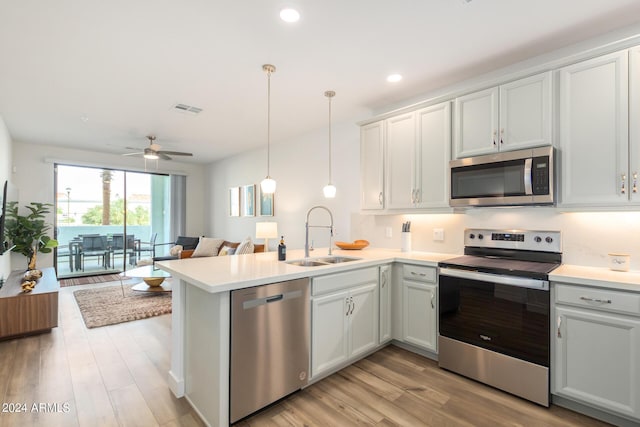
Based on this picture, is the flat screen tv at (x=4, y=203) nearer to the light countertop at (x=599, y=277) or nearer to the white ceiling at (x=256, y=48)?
the white ceiling at (x=256, y=48)

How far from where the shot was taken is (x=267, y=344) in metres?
1.93

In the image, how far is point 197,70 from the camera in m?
2.78

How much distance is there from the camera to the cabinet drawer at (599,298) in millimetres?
1769

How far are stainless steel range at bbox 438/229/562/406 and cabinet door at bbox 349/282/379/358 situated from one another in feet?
1.81

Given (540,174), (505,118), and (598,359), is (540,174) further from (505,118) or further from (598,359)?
(598,359)

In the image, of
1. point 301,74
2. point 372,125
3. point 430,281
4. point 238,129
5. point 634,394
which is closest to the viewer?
point 634,394

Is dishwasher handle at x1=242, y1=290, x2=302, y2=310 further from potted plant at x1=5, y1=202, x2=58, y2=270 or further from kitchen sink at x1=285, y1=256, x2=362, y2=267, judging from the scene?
potted plant at x1=5, y1=202, x2=58, y2=270

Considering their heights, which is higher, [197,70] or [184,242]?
[197,70]

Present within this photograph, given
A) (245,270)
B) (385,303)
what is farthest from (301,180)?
(245,270)

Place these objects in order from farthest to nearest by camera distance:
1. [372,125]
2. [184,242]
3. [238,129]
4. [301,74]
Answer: [184,242] < [238,129] < [372,125] < [301,74]

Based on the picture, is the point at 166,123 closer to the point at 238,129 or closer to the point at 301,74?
the point at 238,129

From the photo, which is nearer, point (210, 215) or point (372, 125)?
point (372, 125)

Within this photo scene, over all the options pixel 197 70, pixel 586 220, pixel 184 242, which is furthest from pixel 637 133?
pixel 184 242

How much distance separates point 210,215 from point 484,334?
665 centimetres
